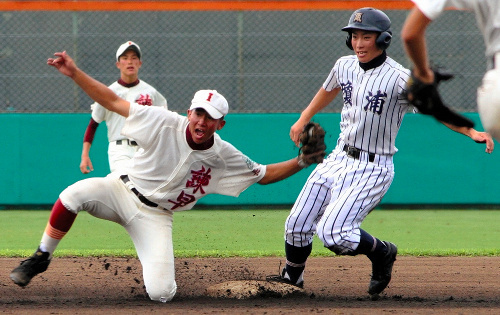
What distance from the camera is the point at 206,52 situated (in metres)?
Result: 12.1

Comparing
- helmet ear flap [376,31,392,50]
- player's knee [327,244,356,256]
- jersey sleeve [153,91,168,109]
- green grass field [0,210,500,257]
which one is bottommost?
green grass field [0,210,500,257]

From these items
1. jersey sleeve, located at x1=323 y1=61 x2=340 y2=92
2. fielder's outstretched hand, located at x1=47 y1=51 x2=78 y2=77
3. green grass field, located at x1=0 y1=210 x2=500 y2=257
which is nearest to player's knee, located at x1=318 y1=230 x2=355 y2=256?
jersey sleeve, located at x1=323 y1=61 x2=340 y2=92

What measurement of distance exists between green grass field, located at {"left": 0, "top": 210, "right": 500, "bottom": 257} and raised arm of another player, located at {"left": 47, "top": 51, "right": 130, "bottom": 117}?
8.51 feet

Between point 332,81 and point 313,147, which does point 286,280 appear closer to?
point 313,147

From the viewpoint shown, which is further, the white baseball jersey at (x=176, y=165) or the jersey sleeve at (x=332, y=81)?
the jersey sleeve at (x=332, y=81)

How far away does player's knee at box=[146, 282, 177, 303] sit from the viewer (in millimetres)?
5414

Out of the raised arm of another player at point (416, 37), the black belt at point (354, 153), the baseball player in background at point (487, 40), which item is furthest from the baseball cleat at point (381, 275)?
the raised arm of another player at point (416, 37)

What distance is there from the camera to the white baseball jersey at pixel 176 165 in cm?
550

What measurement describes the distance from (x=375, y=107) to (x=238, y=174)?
1.10 m

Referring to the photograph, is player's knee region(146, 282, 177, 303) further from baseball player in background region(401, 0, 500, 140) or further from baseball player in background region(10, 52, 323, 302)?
baseball player in background region(401, 0, 500, 140)

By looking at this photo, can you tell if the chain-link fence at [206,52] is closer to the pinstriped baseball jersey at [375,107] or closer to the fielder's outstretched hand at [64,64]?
the pinstriped baseball jersey at [375,107]

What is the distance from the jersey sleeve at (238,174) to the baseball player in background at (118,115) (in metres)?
3.19

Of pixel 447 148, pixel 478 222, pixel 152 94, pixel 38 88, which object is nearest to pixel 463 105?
pixel 447 148

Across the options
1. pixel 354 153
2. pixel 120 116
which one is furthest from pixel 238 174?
pixel 120 116
